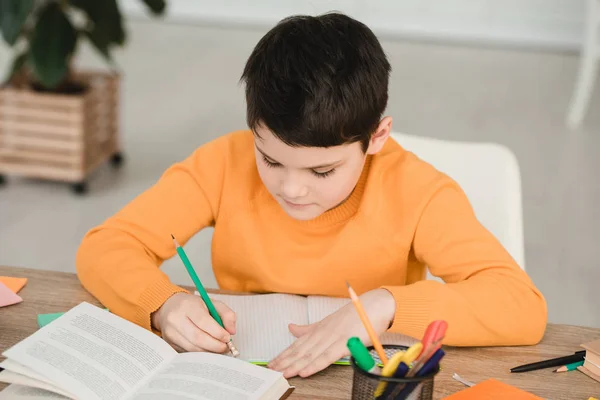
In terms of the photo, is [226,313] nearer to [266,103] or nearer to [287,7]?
[266,103]

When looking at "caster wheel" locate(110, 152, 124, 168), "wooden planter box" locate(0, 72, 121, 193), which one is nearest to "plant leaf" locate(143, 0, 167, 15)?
"wooden planter box" locate(0, 72, 121, 193)

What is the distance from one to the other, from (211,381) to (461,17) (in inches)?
182

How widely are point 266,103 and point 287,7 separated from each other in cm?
438

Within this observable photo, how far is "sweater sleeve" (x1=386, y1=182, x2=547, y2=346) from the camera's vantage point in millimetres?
1061

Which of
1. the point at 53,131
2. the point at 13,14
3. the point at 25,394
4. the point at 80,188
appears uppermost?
the point at 13,14

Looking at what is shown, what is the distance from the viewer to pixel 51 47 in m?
2.84

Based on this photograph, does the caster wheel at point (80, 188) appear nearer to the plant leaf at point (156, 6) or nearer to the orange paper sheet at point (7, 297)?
the plant leaf at point (156, 6)

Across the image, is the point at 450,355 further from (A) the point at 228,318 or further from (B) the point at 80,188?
(B) the point at 80,188

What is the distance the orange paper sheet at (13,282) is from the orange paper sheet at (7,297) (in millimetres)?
12

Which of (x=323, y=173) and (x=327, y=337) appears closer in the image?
(x=327, y=337)

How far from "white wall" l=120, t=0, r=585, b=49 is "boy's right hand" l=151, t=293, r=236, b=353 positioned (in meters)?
4.15

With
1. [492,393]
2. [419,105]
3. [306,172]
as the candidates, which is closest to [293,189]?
[306,172]

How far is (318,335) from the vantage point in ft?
3.24

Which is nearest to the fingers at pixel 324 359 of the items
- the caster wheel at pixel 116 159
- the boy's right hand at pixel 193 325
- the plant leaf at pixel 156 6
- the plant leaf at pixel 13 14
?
the boy's right hand at pixel 193 325
